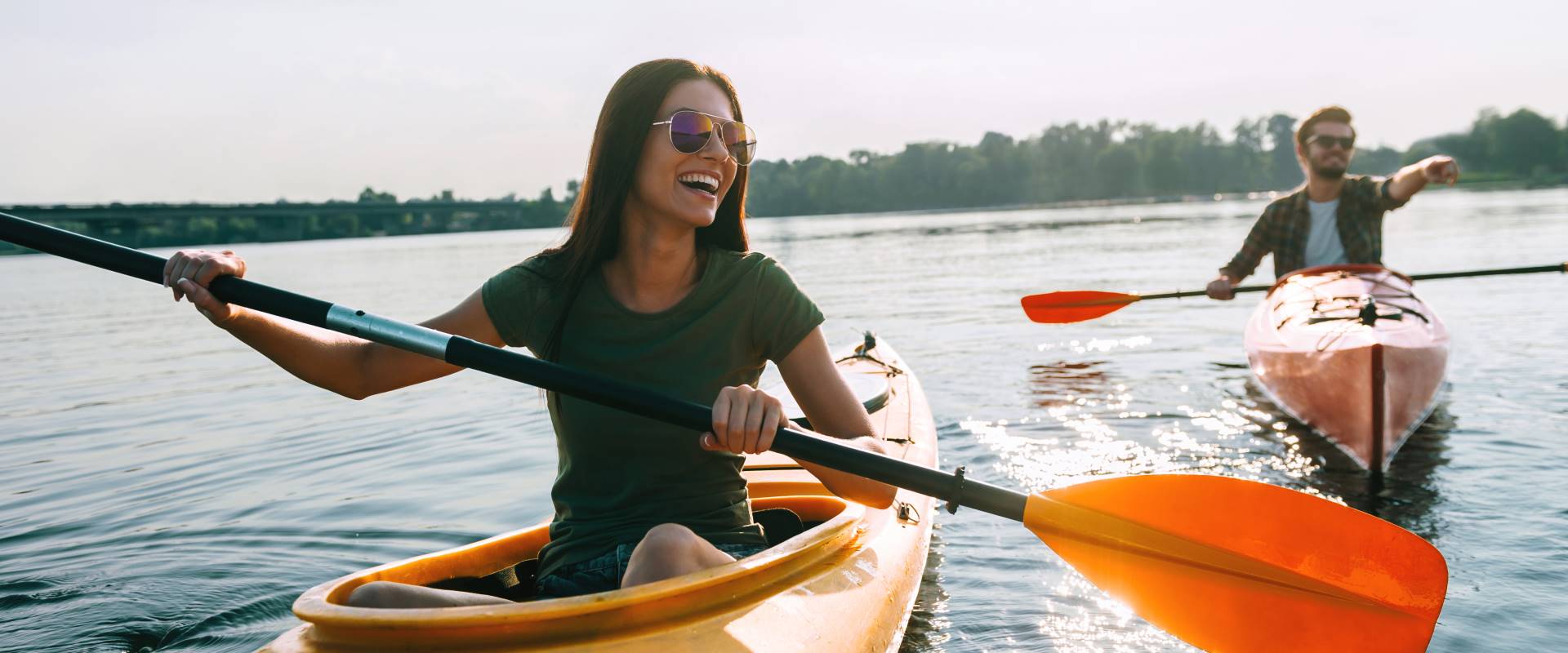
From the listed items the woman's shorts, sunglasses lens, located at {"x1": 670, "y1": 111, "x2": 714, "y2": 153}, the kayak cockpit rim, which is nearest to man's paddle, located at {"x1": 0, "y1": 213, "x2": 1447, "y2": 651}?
the kayak cockpit rim

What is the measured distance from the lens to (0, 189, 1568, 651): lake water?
14.1 ft

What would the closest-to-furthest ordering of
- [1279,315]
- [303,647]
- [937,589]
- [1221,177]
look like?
1. [303,647]
2. [937,589]
3. [1279,315]
4. [1221,177]

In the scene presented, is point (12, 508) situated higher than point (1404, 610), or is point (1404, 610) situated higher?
point (1404, 610)

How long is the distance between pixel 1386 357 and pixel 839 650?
14.7ft

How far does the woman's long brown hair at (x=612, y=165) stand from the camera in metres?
2.58

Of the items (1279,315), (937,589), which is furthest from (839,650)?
(1279,315)

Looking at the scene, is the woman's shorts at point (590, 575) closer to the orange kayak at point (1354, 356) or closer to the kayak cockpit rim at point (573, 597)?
the kayak cockpit rim at point (573, 597)

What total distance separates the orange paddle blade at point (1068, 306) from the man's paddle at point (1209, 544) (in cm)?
477

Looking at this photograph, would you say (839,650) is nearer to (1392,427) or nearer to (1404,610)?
(1404,610)

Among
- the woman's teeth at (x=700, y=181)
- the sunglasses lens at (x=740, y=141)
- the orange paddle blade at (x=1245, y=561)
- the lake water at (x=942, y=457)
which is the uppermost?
the sunglasses lens at (x=740, y=141)

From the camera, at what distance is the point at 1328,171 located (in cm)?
776

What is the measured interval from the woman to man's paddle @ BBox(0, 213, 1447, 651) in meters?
0.15

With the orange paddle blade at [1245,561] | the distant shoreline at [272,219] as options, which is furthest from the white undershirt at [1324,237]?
the distant shoreline at [272,219]

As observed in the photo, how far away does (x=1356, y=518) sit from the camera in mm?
2936
